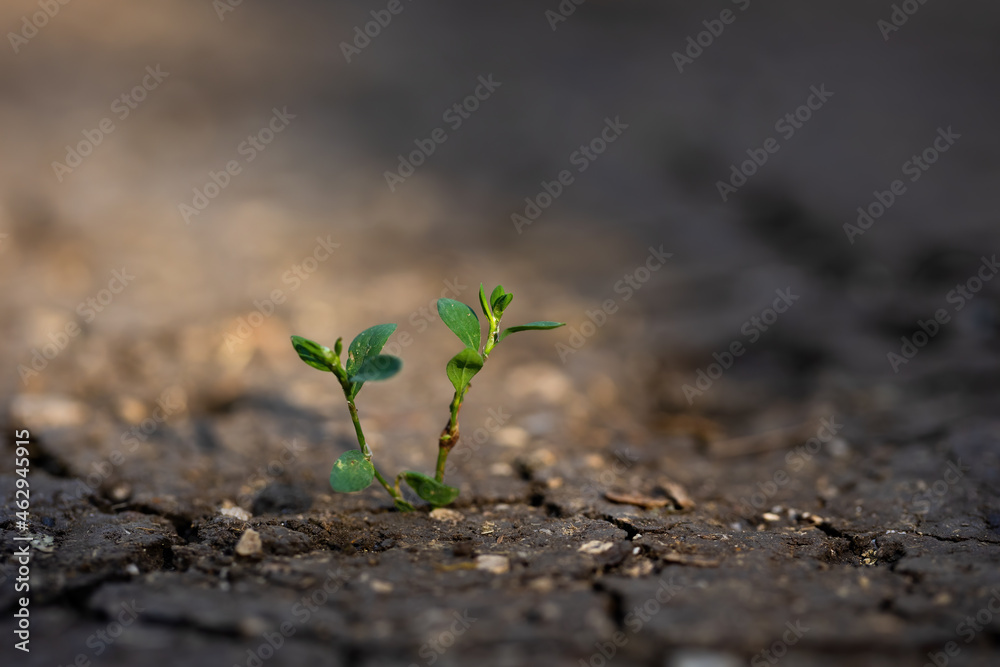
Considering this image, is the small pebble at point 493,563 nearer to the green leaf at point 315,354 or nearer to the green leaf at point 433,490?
the green leaf at point 433,490

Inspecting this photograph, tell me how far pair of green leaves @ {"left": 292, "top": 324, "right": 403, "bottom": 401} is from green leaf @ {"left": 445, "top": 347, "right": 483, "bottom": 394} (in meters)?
0.17

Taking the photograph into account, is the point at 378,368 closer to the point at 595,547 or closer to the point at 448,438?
the point at 448,438

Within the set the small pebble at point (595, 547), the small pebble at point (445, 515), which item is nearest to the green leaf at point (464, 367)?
the small pebble at point (445, 515)

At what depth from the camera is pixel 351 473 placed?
153 centimetres

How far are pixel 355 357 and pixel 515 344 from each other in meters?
1.50

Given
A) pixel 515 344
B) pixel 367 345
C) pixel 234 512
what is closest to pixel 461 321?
pixel 367 345

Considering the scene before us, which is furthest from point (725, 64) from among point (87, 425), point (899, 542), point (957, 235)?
point (87, 425)

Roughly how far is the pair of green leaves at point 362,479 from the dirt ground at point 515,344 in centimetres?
10

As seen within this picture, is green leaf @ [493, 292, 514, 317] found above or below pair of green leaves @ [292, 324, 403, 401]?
above

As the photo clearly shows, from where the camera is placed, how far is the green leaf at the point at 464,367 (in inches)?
61.5

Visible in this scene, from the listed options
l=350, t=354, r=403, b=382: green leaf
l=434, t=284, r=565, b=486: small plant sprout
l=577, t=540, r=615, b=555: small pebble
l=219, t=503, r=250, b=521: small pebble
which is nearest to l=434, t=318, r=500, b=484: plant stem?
l=434, t=284, r=565, b=486: small plant sprout

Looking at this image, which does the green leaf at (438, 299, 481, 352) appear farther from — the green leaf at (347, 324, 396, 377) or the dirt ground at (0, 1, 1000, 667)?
the dirt ground at (0, 1, 1000, 667)

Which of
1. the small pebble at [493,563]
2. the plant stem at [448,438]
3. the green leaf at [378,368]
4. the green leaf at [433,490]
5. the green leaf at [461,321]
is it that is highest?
the green leaf at [461,321]

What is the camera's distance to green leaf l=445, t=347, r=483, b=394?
1562 millimetres
